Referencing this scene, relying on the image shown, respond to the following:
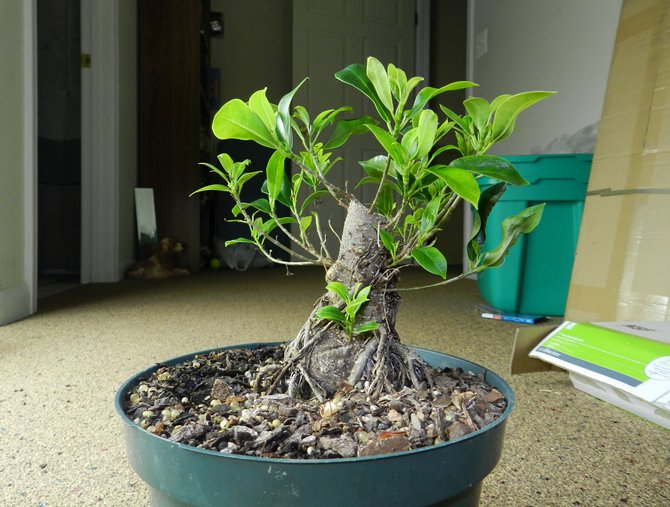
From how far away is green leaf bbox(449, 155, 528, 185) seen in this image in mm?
453

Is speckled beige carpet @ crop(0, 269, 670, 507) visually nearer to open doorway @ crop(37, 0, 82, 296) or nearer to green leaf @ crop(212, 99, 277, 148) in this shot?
green leaf @ crop(212, 99, 277, 148)

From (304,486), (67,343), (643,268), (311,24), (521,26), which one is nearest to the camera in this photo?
(304,486)

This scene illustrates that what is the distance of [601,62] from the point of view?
212 centimetres

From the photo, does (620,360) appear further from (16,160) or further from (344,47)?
(344,47)

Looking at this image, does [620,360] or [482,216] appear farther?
[620,360]

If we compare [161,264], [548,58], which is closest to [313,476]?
[548,58]

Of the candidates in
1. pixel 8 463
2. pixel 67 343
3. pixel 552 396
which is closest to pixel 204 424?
pixel 8 463

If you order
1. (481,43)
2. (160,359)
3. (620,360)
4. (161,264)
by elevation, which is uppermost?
(481,43)

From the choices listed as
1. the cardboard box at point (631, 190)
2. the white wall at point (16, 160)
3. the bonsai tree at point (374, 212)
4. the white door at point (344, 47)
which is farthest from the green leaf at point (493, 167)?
the white door at point (344, 47)

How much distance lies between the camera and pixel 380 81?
0.50 m

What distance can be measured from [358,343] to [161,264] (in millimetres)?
2743

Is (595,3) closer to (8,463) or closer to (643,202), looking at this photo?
(643,202)

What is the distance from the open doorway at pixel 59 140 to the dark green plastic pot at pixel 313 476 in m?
2.66

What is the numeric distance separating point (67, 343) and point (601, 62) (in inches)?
82.8
